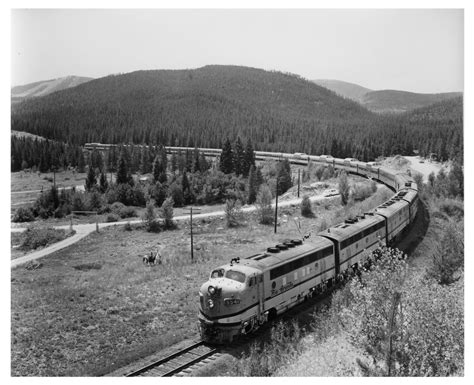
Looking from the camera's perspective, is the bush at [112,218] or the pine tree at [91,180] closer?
the pine tree at [91,180]

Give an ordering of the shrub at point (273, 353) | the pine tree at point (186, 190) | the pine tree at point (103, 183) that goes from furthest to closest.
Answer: the pine tree at point (186, 190)
the pine tree at point (103, 183)
the shrub at point (273, 353)

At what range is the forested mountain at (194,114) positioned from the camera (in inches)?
1280

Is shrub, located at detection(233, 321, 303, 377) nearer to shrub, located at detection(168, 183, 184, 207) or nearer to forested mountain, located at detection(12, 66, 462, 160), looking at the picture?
forested mountain, located at detection(12, 66, 462, 160)

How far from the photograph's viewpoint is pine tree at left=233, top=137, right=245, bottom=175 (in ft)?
112

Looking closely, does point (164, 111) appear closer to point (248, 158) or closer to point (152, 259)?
point (248, 158)

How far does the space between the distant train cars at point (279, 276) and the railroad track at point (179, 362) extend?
553mm

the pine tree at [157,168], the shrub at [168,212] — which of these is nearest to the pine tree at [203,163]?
the pine tree at [157,168]

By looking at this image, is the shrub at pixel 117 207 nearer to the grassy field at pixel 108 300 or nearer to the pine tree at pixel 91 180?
the pine tree at pixel 91 180

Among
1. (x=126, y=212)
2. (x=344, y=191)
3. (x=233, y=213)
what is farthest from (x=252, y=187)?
(x=344, y=191)

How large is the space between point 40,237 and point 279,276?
1864 centimetres

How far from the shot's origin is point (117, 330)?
65.2 ft

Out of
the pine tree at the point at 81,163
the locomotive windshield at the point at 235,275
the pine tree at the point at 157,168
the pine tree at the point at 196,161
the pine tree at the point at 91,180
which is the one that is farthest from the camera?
the pine tree at the point at 196,161

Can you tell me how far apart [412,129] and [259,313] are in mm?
75732

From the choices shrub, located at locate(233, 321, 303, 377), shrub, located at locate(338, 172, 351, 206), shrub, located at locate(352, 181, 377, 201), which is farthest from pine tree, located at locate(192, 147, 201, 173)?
shrub, located at locate(352, 181, 377, 201)
